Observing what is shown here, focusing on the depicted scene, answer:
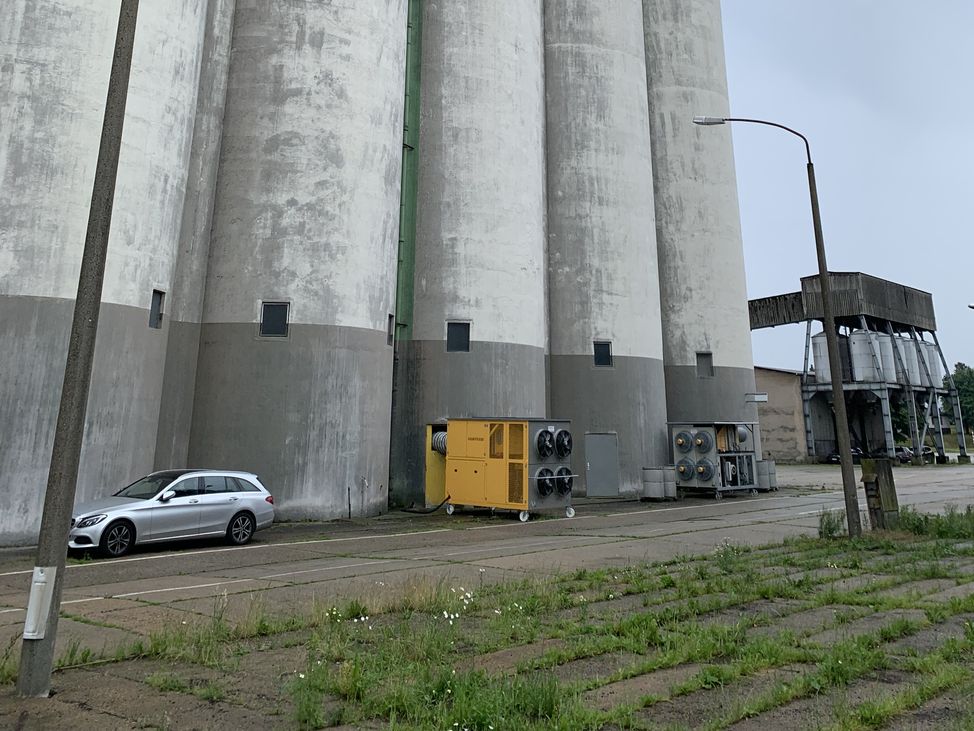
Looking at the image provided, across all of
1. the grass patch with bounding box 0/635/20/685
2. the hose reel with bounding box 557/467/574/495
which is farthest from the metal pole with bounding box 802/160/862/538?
the grass patch with bounding box 0/635/20/685

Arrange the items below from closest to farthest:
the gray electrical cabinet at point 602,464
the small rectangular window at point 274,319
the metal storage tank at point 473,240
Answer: the small rectangular window at point 274,319, the metal storage tank at point 473,240, the gray electrical cabinet at point 602,464

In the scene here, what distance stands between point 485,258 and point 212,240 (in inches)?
395

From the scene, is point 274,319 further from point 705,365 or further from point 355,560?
point 705,365

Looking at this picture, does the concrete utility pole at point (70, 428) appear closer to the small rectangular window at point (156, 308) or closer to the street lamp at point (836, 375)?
the street lamp at point (836, 375)

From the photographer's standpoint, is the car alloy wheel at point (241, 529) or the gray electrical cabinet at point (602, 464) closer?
the car alloy wheel at point (241, 529)

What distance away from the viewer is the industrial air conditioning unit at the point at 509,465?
71.6 ft

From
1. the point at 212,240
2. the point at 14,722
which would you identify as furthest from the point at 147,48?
the point at 14,722

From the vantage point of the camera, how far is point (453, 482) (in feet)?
77.0

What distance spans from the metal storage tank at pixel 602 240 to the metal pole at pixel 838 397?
15707mm

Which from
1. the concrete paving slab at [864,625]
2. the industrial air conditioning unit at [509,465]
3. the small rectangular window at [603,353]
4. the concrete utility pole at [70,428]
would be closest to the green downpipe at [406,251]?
the industrial air conditioning unit at [509,465]

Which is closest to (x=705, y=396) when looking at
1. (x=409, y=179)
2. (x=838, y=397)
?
(x=409, y=179)

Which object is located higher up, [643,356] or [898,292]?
[898,292]

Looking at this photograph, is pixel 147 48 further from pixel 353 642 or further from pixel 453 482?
pixel 353 642

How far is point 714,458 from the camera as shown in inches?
1230
